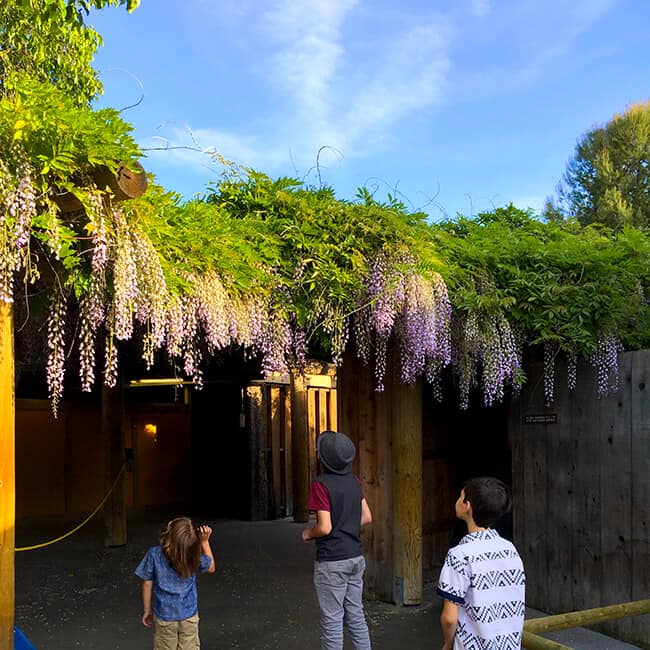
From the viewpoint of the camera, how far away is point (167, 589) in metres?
A: 3.48

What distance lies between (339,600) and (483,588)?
1.51 m

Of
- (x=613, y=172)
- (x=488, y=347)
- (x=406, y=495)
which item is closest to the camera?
(x=488, y=347)

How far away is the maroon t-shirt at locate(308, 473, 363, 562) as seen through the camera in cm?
370

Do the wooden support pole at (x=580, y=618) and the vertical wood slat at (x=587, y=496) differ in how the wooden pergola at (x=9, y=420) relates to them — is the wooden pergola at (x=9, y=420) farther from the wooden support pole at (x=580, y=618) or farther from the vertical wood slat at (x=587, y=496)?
the vertical wood slat at (x=587, y=496)

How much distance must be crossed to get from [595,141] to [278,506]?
1800cm

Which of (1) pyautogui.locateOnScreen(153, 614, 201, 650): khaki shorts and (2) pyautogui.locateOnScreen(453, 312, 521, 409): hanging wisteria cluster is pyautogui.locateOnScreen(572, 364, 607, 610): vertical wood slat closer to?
(2) pyautogui.locateOnScreen(453, 312, 521, 409): hanging wisteria cluster

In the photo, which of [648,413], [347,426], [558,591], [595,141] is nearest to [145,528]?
[347,426]

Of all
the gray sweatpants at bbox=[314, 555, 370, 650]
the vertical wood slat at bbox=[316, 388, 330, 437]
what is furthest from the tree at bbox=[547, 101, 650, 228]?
the gray sweatpants at bbox=[314, 555, 370, 650]

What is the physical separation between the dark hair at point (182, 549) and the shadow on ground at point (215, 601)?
1.47m

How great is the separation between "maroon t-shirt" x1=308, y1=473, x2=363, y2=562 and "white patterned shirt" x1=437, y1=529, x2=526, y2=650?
52.6 inches

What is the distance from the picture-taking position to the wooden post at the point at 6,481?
3240mm

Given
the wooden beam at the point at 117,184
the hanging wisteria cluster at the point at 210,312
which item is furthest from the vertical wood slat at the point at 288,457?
the wooden beam at the point at 117,184

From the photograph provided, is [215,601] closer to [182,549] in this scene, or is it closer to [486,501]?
[182,549]

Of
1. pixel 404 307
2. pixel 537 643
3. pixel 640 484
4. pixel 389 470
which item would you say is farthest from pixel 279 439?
pixel 537 643
